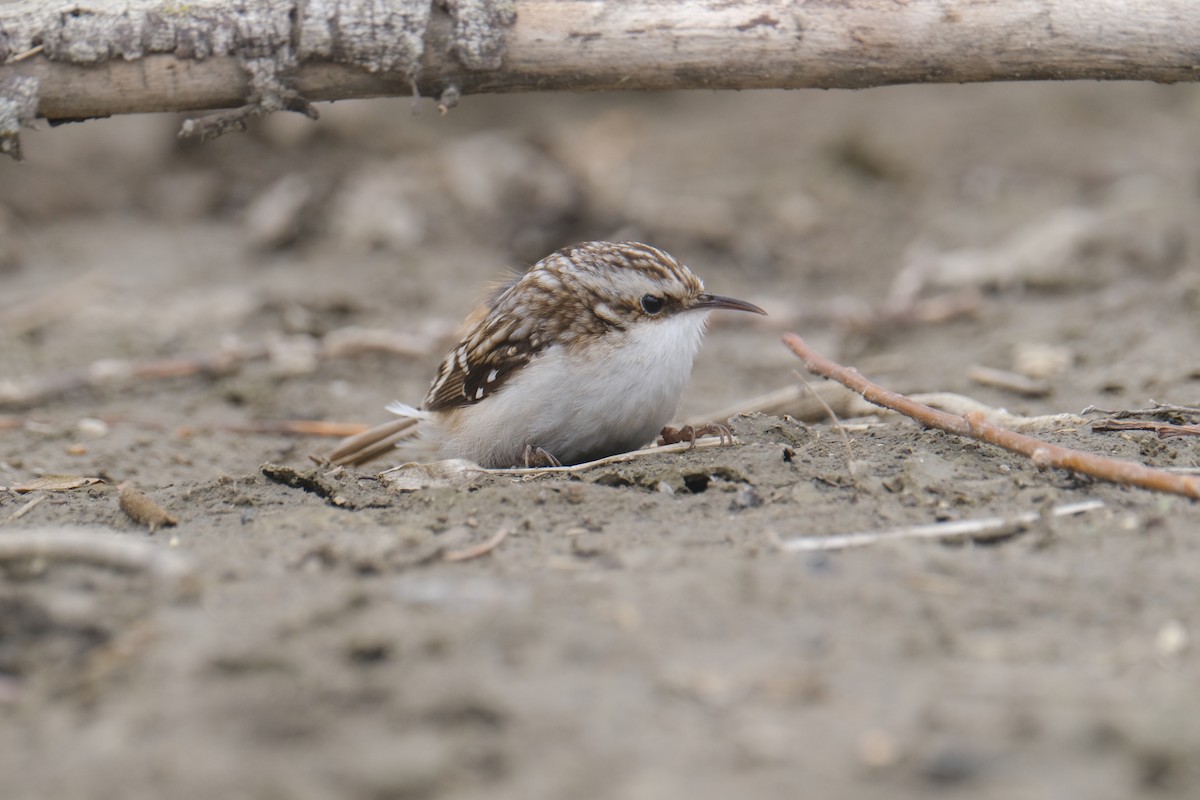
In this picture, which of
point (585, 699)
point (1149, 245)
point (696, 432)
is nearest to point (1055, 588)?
point (585, 699)

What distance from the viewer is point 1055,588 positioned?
3076mm

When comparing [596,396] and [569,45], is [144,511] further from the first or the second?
[569,45]

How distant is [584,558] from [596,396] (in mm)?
1334

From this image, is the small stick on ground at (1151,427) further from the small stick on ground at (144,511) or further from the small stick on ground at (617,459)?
the small stick on ground at (144,511)

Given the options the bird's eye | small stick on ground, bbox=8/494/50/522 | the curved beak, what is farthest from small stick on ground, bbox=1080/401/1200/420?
small stick on ground, bbox=8/494/50/522

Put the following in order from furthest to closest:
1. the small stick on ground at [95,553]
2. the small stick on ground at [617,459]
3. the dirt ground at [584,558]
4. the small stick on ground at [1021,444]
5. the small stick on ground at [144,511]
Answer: the small stick on ground at [617,459]
the small stick on ground at [144,511]
the small stick on ground at [1021,444]
the small stick on ground at [95,553]
the dirt ground at [584,558]

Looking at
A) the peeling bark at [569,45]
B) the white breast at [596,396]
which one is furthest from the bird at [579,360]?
the peeling bark at [569,45]

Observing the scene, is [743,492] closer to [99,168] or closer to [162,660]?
[162,660]

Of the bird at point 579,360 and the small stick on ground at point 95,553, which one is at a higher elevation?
the small stick on ground at point 95,553

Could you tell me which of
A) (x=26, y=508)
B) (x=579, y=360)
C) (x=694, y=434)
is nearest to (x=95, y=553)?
(x=26, y=508)

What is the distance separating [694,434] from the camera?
15.4 ft

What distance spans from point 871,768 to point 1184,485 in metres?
1.68

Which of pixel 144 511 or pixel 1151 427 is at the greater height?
pixel 1151 427

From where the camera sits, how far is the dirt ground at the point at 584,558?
240 cm
